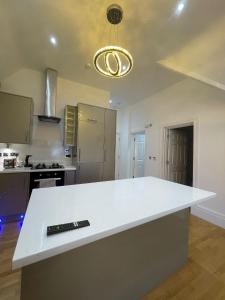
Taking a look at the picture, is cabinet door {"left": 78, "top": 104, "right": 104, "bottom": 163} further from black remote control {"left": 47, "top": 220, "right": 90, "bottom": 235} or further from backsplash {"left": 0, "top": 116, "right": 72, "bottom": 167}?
black remote control {"left": 47, "top": 220, "right": 90, "bottom": 235}

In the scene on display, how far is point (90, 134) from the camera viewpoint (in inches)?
131

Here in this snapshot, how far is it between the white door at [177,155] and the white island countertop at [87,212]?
2459mm

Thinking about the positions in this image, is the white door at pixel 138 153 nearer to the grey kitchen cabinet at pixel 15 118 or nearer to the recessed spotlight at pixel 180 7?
the grey kitchen cabinet at pixel 15 118

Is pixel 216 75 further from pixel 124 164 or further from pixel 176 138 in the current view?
pixel 124 164

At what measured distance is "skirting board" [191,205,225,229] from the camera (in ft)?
8.68

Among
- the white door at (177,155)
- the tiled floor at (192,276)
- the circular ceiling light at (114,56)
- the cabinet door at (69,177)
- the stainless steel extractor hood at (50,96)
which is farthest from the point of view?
the white door at (177,155)

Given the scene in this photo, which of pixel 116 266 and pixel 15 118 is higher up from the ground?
pixel 15 118

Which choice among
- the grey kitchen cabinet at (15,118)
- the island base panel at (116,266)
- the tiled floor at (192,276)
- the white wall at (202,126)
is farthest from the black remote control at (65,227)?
the white wall at (202,126)

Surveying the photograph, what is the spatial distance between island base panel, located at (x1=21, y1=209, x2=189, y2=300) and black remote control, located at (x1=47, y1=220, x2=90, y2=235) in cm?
27

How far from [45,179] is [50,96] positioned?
5.76ft

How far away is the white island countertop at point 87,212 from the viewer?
0.67m

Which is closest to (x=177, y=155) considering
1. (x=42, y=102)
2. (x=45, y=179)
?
(x=45, y=179)

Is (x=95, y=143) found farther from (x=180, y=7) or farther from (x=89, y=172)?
(x=180, y=7)

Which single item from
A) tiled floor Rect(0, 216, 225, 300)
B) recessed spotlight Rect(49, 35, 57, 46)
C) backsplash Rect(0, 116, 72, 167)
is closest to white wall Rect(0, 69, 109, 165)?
backsplash Rect(0, 116, 72, 167)
